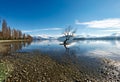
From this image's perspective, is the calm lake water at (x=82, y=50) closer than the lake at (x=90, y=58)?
No

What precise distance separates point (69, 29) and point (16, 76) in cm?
8973

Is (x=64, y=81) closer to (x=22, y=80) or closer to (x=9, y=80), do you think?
(x=22, y=80)

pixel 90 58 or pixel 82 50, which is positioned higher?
pixel 90 58

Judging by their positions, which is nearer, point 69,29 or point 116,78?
point 116,78

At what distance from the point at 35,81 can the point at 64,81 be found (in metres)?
2.91

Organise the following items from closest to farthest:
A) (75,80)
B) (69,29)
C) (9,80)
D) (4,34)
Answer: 1. (9,80)
2. (75,80)
3. (69,29)
4. (4,34)

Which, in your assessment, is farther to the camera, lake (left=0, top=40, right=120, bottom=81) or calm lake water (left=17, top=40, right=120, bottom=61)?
calm lake water (left=17, top=40, right=120, bottom=61)

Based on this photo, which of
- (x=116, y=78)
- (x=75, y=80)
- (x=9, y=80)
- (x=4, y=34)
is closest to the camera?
(x=9, y=80)

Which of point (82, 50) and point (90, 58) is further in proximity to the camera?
point (82, 50)

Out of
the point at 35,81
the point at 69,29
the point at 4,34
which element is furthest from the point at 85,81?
the point at 4,34

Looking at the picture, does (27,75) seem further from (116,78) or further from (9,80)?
(116,78)

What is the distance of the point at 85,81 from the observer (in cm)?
1356

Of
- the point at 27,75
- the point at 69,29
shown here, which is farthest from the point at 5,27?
the point at 27,75

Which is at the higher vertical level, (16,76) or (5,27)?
(5,27)
